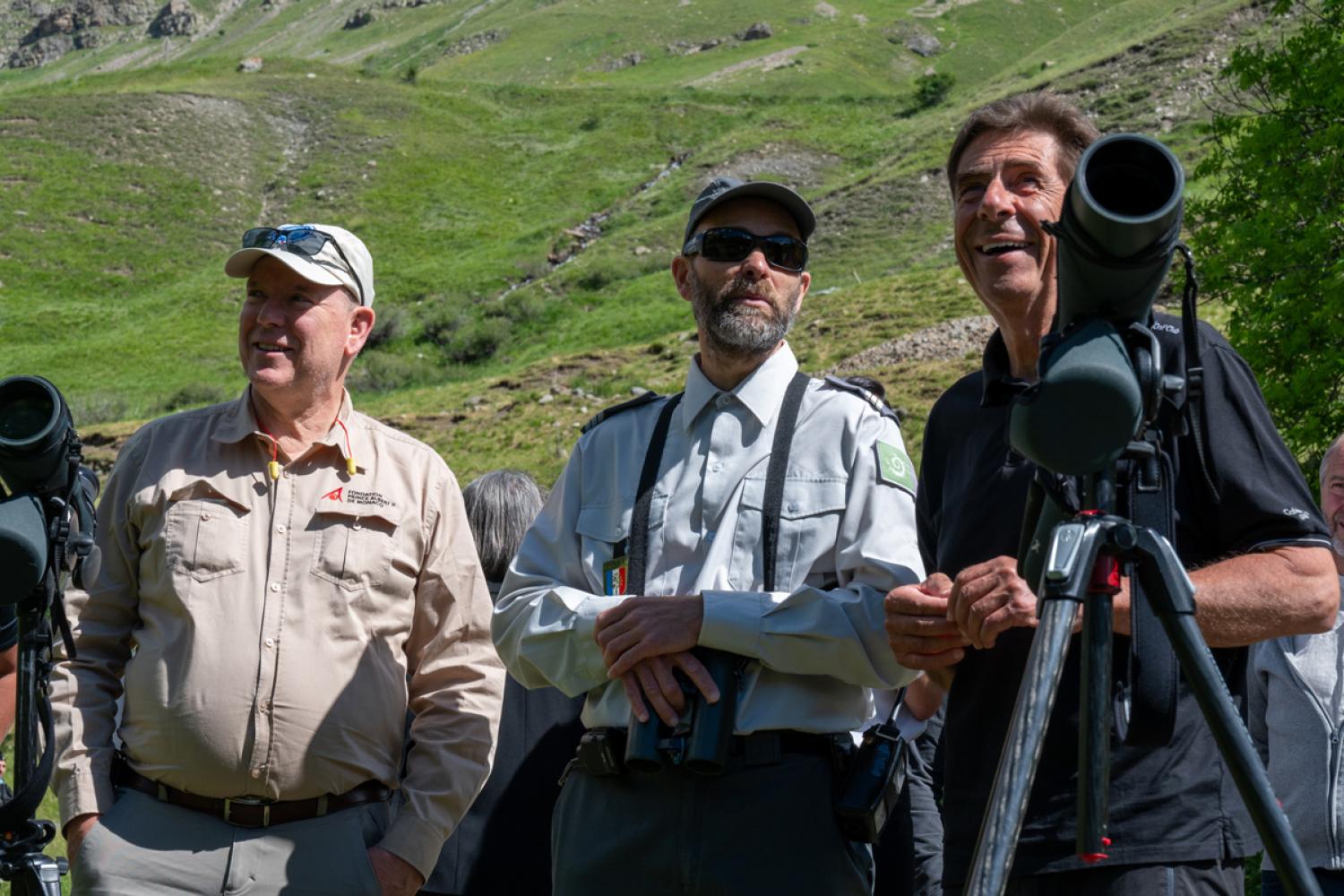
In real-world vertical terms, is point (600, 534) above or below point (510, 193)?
below

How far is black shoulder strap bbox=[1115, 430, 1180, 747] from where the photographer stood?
2.66 metres

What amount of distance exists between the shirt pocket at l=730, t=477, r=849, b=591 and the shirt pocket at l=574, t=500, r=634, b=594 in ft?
1.03

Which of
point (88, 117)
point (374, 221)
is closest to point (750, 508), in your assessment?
point (374, 221)

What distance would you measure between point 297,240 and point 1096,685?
9.64ft

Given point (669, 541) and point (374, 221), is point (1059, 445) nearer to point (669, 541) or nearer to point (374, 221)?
point (669, 541)

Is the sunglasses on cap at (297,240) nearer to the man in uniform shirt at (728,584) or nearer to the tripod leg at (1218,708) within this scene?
the man in uniform shirt at (728,584)

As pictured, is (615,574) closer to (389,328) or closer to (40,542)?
(40,542)

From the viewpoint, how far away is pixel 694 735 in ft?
10.9

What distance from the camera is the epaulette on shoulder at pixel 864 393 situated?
3.89m

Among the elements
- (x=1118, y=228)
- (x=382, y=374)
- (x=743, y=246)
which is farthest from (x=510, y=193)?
(x=1118, y=228)

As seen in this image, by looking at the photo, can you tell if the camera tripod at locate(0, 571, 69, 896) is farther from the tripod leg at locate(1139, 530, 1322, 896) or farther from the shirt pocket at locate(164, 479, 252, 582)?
the tripod leg at locate(1139, 530, 1322, 896)

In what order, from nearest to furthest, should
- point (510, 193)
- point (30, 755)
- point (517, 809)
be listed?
point (30, 755)
point (517, 809)
point (510, 193)

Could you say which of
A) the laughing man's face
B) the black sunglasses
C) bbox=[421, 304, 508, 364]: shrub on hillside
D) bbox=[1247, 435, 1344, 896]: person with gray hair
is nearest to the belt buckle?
the black sunglasses

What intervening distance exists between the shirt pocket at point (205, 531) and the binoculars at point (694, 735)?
1.37 metres
